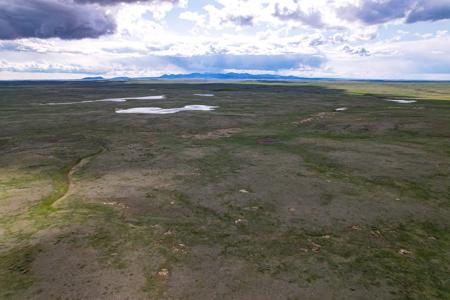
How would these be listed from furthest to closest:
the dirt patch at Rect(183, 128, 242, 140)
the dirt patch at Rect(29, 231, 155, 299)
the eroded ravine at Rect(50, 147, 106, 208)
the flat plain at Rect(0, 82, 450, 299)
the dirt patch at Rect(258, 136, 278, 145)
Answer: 1. the dirt patch at Rect(183, 128, 242, 140)
2. the dirt patch at Rect(258, 136, 278, 145)
3. the eroded ravine at Rect(50, 147, 106, 208)
4. the flat plain at Rect(0, 82, 450, 299)
5. the dirt patch at Rect(29, 231, 155, 299)

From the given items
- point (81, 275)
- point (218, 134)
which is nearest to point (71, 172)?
point (81, 275)

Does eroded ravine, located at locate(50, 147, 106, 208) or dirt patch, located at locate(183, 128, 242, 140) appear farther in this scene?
dirt patch, located at locate(183, 128, 242, 140)

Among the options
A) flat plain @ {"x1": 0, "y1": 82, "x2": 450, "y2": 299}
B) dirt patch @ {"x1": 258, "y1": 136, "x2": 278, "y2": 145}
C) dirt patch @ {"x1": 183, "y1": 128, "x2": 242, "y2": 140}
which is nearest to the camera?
flat plain @ {"x1": 0, "y1": 82, "x2": 450, "y2": 299}

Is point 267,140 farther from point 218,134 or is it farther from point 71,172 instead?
point 71,172

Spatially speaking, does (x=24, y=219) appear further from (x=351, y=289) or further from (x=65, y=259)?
(x=351, y=289)

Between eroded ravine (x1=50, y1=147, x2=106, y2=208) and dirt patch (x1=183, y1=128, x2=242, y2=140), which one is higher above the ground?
dirt patch (x1=183, y1=128, x2=242, y2=140)

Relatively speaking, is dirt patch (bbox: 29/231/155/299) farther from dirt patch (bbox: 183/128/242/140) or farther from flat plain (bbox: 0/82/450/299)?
dirt patch (bbox: 183/128/242/140)

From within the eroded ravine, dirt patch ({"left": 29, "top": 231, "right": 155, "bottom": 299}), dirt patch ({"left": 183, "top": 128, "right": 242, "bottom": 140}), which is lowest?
dirt patch ({"left": 29, "top": 231, "right": 155, "bottom": 299})

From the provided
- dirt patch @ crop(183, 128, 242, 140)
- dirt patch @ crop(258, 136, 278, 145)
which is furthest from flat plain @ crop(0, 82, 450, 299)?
dirt patch @ crop(183, 128, 242, 140)

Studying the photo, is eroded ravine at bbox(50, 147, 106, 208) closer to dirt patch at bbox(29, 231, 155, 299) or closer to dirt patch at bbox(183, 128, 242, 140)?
dirt patch at bbox(29, 231, 155, 299)

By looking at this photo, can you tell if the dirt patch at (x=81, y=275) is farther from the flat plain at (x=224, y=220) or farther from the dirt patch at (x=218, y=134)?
the dirt patch at (x=218, y=134)
